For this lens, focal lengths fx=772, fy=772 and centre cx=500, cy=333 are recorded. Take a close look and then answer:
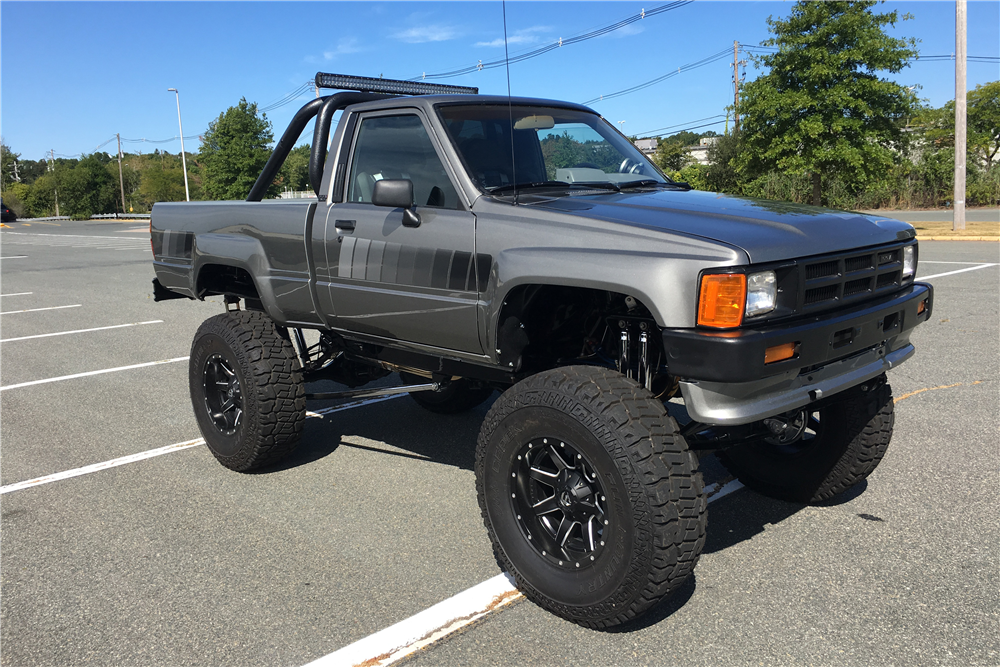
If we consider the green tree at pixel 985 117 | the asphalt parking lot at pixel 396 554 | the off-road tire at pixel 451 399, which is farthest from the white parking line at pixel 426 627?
the green tree at pixel 985 117

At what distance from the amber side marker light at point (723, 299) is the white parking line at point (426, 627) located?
0.77 meters

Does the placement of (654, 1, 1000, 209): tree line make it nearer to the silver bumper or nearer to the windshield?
the windshield

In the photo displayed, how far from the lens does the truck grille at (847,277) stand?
2984 mm

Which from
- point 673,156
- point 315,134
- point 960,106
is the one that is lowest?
point 315,134

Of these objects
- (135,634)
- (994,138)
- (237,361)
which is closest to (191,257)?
(237,361)

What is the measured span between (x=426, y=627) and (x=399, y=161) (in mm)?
→ 2384

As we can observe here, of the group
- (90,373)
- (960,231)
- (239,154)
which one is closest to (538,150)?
(90,373)

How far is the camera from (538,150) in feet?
14.0

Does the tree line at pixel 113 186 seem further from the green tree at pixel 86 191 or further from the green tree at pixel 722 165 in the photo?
the green tree at pixel 722 165

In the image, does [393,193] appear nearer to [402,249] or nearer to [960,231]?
[402,249]

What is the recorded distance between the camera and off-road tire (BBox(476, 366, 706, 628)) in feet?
9.26

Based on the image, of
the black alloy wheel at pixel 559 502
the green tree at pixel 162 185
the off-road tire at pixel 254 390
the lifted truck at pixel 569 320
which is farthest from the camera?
the green tree at pixel 162 185

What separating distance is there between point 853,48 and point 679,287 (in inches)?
976

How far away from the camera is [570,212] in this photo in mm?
3318
